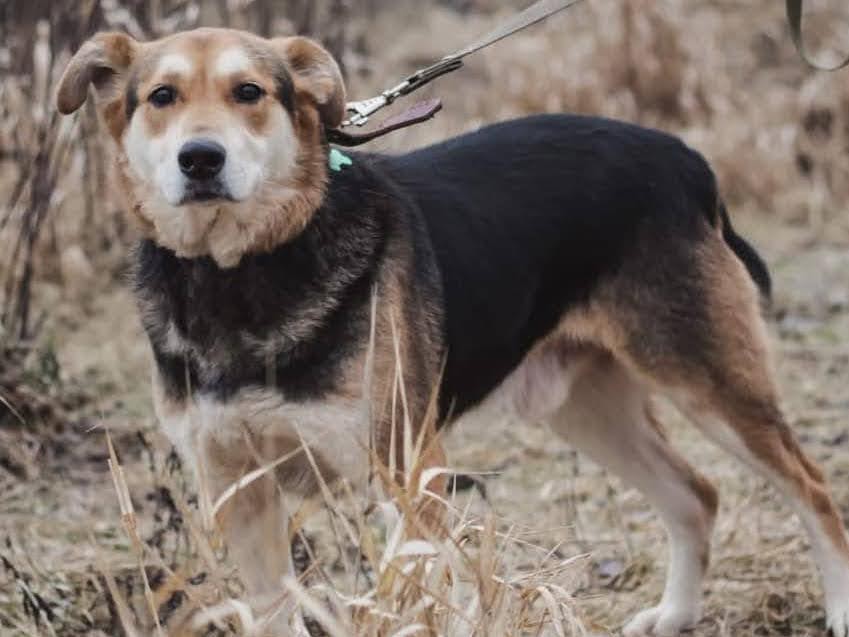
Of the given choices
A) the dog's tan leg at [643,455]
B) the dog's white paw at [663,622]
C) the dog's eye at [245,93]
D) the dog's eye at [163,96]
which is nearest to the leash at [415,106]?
the dog's eye at [245,93]

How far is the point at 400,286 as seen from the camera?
4289mm

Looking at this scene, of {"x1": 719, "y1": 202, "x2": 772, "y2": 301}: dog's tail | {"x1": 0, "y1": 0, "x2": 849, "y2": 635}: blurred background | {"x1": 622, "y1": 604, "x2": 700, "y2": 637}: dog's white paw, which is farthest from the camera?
{"x1": 0, "y1": 0, "x2": 849, "y2": 635}: blurred background

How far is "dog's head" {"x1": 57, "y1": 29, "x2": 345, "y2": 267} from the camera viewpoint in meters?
3.98

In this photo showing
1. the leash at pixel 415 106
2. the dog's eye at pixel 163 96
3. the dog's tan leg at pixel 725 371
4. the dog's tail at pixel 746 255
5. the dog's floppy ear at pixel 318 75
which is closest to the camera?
the dog's eye at pixel 163 96

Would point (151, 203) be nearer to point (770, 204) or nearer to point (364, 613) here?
point (364, 613)

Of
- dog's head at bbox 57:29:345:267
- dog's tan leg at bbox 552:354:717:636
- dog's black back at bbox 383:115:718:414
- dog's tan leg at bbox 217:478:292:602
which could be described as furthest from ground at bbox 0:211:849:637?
dog's head at bbox 57:29:345:267

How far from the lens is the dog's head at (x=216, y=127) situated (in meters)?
3.98

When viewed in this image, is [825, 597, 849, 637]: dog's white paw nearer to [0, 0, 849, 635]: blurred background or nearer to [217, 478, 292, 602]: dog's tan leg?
[0, 0, 849, 635]: blurred background

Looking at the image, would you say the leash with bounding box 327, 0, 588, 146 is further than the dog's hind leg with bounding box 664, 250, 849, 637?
No

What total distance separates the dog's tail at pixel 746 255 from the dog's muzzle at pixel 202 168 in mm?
1662

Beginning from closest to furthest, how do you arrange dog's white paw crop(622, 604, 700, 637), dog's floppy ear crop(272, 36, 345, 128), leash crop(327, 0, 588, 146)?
1. dog's floppy ear crop(272, 36, 345, 128)
2. leash crop(327, 0, 588, 146)
3. dog's white paw crop(622, 604, 700, 637)

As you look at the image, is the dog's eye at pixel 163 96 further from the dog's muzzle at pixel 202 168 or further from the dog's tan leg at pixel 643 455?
the dog's tan leg at pixel 643 455

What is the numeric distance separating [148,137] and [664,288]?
4.80 feet

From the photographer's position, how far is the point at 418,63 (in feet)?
40.5
